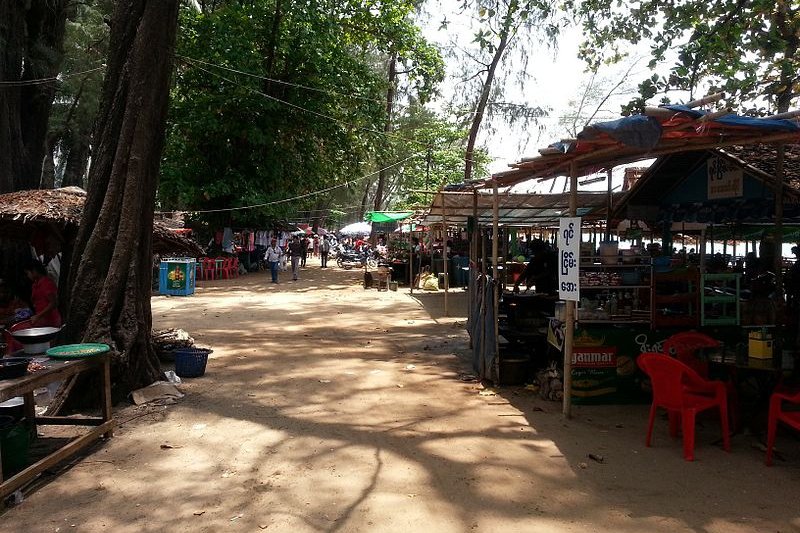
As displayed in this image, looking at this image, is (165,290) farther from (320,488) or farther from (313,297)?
(320,488)

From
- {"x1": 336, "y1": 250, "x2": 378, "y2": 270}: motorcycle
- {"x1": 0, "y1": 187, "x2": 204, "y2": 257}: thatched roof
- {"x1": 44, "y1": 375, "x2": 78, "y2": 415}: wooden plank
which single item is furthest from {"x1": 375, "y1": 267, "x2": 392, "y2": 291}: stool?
{"x1": 44, "y1": 375, "x2": 78, "y2": 415}: wooden plank

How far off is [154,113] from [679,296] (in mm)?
6665

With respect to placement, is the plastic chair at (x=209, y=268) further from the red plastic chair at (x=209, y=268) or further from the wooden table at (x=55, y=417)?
the wooden table at (x=55, y=417)

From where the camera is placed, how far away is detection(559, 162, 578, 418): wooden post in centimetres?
596

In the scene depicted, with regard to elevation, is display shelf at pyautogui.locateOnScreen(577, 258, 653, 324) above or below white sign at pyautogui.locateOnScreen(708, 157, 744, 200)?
below

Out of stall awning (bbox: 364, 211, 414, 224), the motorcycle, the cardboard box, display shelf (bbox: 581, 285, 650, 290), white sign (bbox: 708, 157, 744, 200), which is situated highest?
stall awning (bbox: 364, 211, 414, 224)

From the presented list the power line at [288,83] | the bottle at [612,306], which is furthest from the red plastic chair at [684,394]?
the power line at [288,83]

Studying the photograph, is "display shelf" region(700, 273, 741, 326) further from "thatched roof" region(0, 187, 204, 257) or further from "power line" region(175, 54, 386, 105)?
"power line" region(175, 54, 386, 105)

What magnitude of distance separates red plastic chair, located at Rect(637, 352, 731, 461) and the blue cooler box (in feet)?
47.4

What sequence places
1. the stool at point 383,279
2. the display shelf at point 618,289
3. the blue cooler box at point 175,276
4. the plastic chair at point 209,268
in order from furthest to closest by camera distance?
the plastic chair at point 209,268 < the stool at point 383,279 < the blue cooler box at point 175,276 < the display shelf at point 618,289

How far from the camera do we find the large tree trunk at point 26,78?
43.4 feet

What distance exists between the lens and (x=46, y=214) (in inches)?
311

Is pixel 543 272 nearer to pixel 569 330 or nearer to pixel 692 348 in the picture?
pixel 569 330

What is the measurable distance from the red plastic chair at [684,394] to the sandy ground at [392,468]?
22 centimetres
